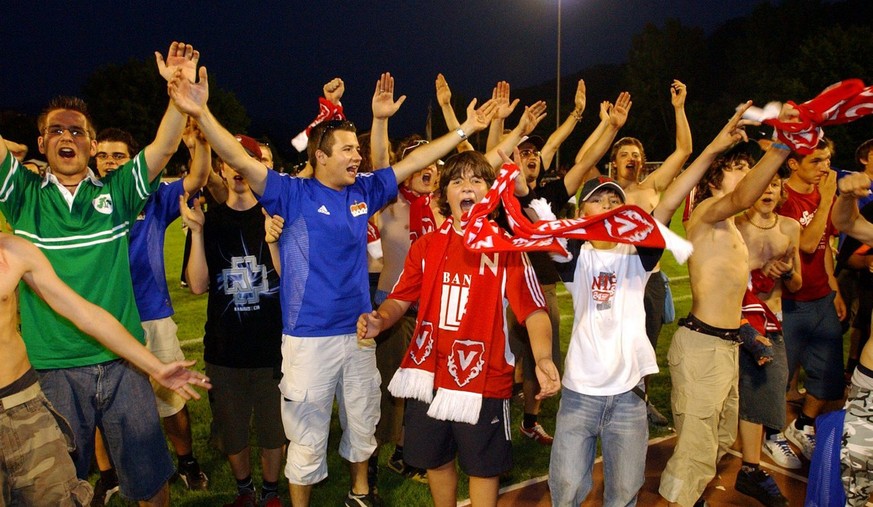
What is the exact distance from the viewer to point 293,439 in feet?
14.1

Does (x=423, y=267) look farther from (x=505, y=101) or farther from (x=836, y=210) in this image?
(x=836, y=210)

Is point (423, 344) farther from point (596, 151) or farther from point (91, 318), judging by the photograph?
point (596, 151)

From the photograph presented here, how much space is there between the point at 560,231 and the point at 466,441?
132cm

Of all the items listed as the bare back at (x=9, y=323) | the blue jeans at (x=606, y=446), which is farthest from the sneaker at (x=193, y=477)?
the blue jeans at (x=606, y=446)

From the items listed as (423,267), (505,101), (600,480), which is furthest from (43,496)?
(505,101)

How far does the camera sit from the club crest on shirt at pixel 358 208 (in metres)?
4.42

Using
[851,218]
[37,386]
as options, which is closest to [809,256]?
[851,218]

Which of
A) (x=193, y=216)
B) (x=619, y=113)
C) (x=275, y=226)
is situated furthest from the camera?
(x=619, y=113)

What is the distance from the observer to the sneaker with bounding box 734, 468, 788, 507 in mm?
4750

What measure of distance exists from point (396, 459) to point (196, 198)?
266cm

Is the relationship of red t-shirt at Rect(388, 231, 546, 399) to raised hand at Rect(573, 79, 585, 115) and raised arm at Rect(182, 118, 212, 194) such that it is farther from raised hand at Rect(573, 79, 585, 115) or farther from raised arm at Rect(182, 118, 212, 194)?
raised hand at Rect(573, 79, 585, 115)

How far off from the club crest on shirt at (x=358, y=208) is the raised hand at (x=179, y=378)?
153 centimetres

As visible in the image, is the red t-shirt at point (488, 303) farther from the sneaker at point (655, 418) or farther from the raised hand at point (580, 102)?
the raised hand at point (580, 102)

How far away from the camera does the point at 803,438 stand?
5.71 m
